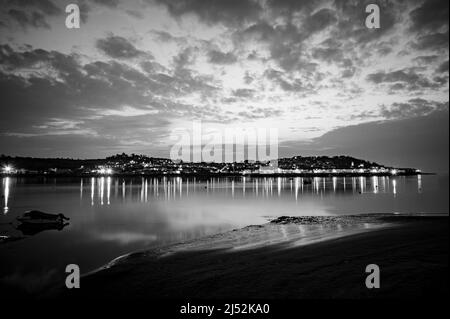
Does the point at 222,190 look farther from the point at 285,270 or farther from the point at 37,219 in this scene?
the point at 285,270

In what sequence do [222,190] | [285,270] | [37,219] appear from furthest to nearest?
[222,190], [37,219], [285,270]

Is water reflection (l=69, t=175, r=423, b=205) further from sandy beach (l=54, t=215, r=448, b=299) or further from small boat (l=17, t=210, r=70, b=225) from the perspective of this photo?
sandy beach (l=54, t=215, r=448, b=299)

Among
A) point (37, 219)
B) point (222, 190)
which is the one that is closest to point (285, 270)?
point (37, 219)

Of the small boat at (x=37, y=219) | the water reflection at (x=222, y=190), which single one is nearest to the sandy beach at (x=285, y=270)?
the small boat at (x=37, y=219)

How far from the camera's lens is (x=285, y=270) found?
10781 millimetres

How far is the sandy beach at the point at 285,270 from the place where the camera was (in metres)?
8.88

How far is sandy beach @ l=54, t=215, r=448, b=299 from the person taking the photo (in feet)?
29.1

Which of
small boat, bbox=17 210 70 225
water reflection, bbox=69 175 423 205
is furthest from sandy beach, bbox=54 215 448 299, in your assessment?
water reflection, bbox=69 175 423 205

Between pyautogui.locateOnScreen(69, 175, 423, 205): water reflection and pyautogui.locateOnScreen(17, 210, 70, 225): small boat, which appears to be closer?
pyautogui.locateOnScreen(17, 210, 70, 225): small boat

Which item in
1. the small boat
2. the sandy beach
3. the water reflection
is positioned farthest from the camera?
the water reflection
